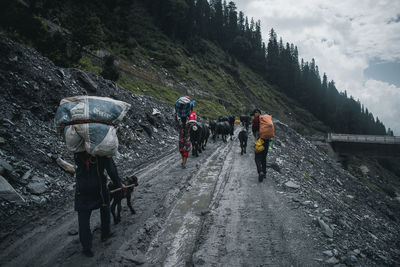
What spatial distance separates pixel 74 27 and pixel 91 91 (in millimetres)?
15209

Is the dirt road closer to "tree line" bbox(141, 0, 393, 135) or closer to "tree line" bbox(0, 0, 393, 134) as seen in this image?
"tree line" bbox(0, 0, 393, 134)

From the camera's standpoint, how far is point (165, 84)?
121ft

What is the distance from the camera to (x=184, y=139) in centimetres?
800

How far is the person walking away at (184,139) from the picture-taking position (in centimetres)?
782

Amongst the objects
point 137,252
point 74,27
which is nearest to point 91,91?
point 137,252

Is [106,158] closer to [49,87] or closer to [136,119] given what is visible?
[49,87]

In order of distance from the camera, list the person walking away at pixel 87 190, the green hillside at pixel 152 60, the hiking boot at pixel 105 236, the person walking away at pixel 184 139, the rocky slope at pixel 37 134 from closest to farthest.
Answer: the person walking away at pixel 87 190 → the hiking boot at pixel 105 236 → the rocky slope at pixel 37 134 → the person walking away at pixel 184 139 → the green hillside at pixel 152 60

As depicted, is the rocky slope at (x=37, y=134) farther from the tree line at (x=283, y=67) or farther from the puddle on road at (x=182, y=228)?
the tree line at (x=283, y=67)

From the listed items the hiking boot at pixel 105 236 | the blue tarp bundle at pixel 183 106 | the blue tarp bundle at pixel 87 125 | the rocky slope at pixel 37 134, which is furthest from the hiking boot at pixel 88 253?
the blue tarp bundle at pixel 183 106

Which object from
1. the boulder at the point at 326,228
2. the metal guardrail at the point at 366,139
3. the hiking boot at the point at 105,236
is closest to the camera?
the hiking boot at the point at 105,236

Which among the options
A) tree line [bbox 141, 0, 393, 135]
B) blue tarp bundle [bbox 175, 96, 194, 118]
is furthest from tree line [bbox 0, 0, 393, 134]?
blue tarp bundle [bbox 175, 96, 194, 118]

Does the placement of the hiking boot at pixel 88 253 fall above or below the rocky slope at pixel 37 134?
below

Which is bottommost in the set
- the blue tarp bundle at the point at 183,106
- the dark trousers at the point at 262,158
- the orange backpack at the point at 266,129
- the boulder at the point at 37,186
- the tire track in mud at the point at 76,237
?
the tire track in mud at the point at 76,237

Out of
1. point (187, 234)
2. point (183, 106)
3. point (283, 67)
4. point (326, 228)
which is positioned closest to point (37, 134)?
Result: point (183, 106)
